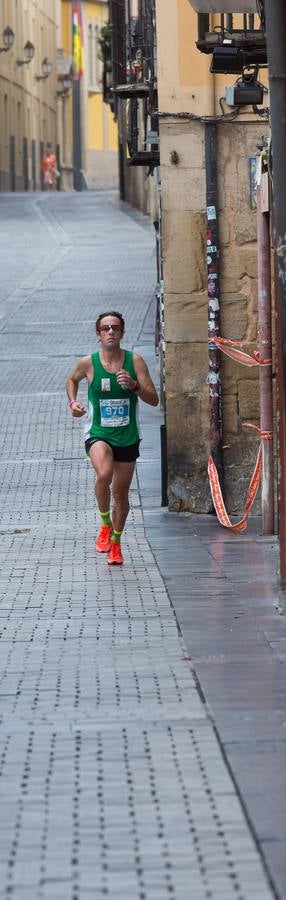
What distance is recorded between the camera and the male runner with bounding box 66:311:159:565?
1085cm

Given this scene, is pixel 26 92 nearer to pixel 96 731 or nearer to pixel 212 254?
pixel 212 254

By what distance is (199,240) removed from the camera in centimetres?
1322

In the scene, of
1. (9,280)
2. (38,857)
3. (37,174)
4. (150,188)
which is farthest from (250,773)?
(37,174)

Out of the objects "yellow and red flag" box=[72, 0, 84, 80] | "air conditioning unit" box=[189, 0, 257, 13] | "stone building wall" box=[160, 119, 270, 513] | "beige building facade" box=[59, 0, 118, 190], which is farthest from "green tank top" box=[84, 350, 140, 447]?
"beige building facade" box=[59, 0, 118, 190]

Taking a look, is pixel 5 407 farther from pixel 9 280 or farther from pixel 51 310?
pixel 9 280

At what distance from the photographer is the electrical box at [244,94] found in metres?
12.1

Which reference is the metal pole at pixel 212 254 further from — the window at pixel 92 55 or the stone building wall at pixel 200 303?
the window at pixel 92 55

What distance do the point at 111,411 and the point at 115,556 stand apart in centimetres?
87

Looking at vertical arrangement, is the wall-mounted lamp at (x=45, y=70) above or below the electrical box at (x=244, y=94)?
above

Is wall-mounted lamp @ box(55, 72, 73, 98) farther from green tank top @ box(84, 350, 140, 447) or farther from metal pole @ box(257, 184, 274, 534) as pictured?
green tank top @ box(84, 350, 140, 447)

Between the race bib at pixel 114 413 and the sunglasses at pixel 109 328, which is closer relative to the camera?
the sunglasses at pixel 109 328

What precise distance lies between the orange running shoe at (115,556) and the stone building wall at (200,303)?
288cm

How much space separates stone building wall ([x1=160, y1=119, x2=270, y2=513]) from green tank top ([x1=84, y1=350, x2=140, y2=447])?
2.28m

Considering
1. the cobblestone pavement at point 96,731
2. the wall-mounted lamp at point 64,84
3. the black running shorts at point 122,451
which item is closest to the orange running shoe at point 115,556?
the cobblestone pavement at point 96,731
